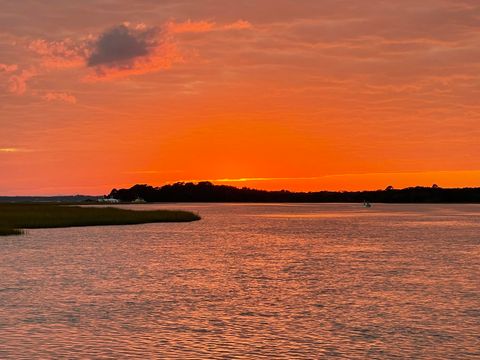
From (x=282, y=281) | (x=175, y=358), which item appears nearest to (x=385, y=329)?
(x=175, y=358)

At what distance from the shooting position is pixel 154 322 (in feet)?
79.6

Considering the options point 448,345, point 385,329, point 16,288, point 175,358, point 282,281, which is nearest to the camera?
point 175,358

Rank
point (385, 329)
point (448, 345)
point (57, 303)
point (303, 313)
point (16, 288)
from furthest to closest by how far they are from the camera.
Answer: point (16, 288), point (57, 303), point (303, 313), point (385, 329), point (448, 345)

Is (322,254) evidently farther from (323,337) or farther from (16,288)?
(323,337)

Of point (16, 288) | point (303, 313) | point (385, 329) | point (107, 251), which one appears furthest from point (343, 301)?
point (107, 251)

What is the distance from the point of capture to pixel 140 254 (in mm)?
53281

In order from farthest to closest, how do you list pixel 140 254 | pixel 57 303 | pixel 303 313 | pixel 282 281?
pixel 140 254 → pixel 282 281 → pixel 57 303 → pixel 303 313

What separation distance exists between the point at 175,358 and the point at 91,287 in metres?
15.8

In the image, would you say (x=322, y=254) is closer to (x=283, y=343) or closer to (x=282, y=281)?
(x=282, y=281)

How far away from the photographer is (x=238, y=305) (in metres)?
28.0

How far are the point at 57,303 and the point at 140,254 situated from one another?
24.9 metres

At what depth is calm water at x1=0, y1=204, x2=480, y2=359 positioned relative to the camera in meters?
20.3

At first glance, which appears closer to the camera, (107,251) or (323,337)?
(323,337)

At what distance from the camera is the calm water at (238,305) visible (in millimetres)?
20312
